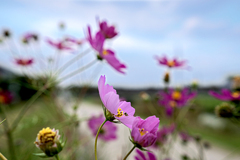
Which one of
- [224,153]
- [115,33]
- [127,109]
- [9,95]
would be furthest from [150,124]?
[224,153]

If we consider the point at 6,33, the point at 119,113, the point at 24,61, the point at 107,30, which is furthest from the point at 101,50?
the point at 6,33

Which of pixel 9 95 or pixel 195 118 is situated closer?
pixel 9 95

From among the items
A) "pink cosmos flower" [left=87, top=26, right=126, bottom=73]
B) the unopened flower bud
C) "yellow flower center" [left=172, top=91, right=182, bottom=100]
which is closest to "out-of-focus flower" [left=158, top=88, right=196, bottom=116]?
"yellow flower center" [left=172, top=91, right=182, bottom=100]

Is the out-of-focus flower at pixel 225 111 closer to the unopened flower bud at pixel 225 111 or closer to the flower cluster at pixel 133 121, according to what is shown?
the unopened flower bud at pixel 225 111

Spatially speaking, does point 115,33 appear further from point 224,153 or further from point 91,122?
point 224,153

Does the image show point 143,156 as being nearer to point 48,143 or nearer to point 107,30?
point 48,143

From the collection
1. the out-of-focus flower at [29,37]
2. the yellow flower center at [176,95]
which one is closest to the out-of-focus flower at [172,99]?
the yellow flower center at [176,95]

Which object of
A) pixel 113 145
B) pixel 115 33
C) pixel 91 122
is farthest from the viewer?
pixel 113 145
